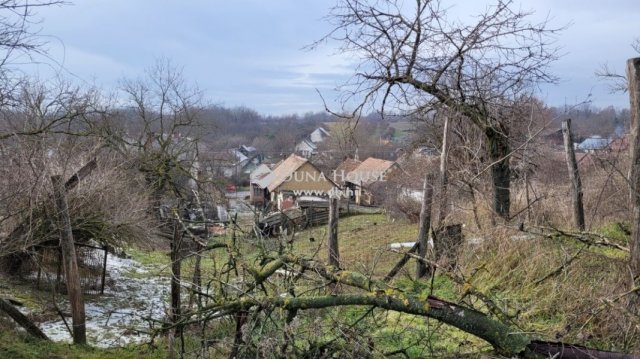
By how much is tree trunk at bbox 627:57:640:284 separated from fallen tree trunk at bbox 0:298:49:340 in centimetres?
612

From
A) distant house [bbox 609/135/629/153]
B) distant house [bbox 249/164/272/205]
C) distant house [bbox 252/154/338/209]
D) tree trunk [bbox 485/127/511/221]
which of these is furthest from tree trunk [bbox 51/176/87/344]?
distant house [bbox 249/164/272/205]

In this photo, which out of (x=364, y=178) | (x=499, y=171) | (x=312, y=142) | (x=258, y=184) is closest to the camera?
(x=499, y=171)

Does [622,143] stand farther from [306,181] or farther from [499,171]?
[306,181]

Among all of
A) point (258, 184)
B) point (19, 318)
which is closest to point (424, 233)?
point (19, 318)

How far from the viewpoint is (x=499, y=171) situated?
8.54 meters

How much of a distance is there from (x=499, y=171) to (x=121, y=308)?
244 inches

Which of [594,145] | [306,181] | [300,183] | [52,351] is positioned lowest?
[52,351]

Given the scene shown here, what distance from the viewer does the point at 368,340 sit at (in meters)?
3.81

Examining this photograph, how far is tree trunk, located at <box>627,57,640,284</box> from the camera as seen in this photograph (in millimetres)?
4648

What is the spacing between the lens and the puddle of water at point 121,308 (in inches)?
278

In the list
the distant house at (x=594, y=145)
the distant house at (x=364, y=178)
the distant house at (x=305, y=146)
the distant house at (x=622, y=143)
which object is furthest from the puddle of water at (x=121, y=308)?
the distant house at (x=305, y=146)

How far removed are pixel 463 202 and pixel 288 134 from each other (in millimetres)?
67118

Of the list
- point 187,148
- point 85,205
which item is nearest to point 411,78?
point 85,205

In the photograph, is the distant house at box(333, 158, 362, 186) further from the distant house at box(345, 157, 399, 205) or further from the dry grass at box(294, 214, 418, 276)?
the dry grass at box(294, 214, 418, 276)
